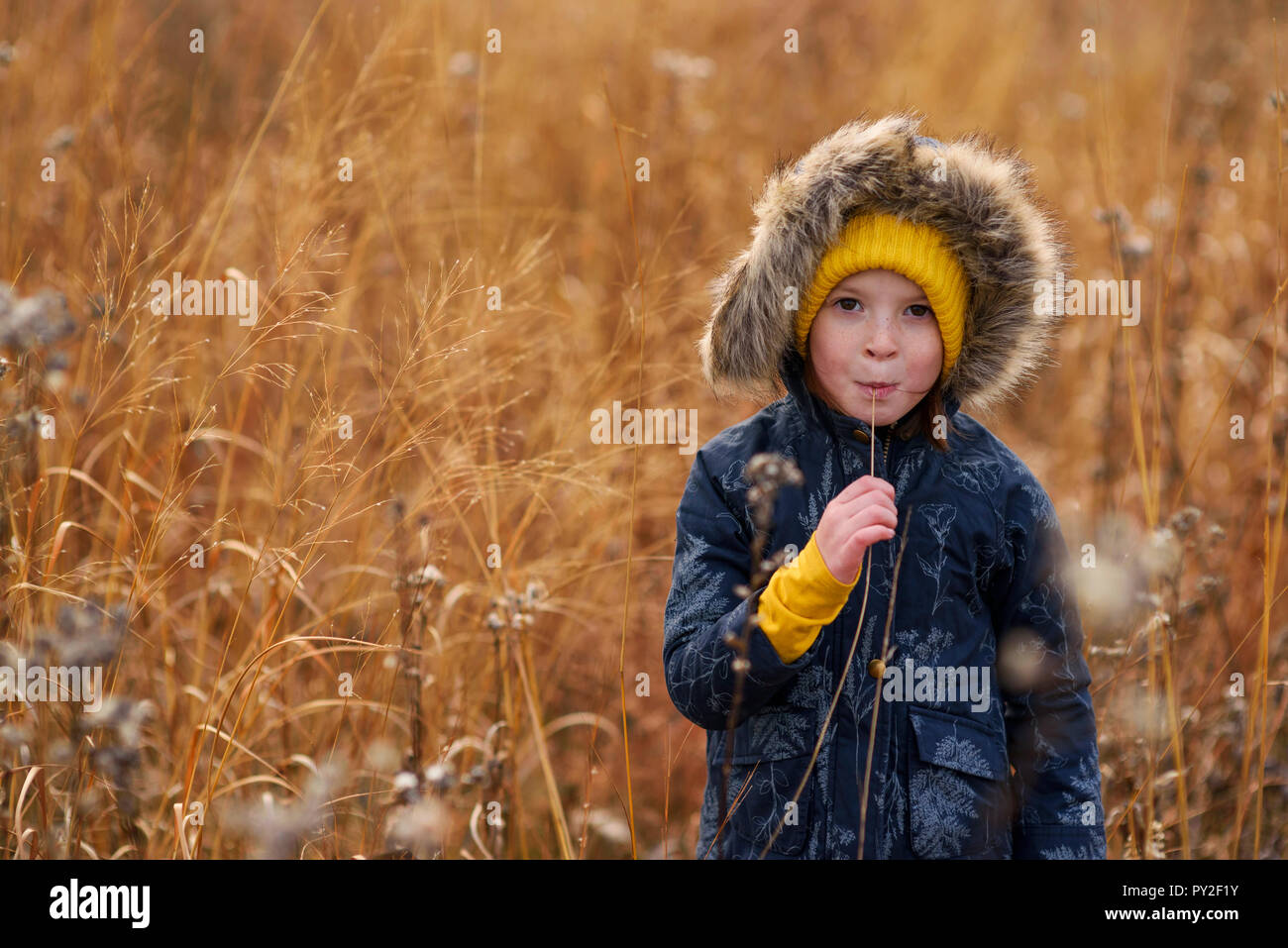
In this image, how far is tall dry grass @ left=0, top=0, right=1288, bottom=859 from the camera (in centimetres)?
176

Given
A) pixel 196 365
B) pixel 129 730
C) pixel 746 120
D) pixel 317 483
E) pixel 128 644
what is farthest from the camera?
pixel 746 120

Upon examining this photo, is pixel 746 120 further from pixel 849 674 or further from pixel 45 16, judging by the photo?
pixel 849 674

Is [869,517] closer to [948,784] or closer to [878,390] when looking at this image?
[878,390]

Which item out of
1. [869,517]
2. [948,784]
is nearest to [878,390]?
[869,517]

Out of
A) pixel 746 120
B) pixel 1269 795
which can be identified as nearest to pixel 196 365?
pixel 746 120

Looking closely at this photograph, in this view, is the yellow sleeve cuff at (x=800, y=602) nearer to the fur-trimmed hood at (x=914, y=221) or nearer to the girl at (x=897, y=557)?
the girl at (x=897, y=557)

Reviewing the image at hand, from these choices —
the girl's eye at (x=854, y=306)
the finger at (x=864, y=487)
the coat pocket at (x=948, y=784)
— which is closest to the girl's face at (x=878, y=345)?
the girl's eye at (x=854, y=306)

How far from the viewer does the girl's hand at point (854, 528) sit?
1.25m

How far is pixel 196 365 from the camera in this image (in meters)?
2.67

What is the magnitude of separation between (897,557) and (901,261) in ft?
1.40

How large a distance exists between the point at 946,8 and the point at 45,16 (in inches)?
152

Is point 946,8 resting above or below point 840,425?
above

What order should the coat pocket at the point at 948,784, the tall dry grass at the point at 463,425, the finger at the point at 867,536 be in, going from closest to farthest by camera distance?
the finger at the point at 867,536 < the coat pocket at the point at 948,784 < the tall dry grass at the point at 463,425
